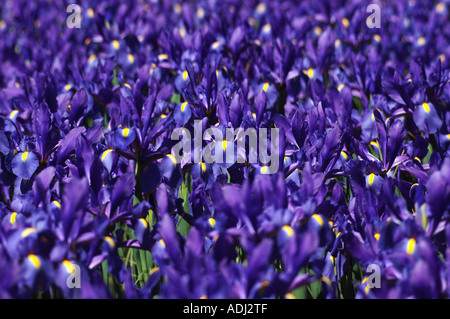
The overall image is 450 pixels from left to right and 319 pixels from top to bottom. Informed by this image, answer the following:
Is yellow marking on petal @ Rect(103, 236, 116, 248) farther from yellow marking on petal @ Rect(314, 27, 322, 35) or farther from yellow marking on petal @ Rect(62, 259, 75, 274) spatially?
yellow marking on petal @ Rect(314, 27, 322, 35)

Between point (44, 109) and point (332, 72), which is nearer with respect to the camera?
point (44, 109)

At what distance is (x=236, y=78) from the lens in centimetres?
516

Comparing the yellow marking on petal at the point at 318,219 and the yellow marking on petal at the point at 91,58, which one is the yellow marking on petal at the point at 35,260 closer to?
the yellow marking on petal at the point at 318,219

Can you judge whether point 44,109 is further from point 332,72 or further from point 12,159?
point 332,72

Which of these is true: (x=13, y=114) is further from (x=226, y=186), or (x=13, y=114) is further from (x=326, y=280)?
(x=326, y=280)

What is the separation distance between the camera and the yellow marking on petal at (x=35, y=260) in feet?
8.61

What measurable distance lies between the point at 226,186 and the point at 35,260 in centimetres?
99

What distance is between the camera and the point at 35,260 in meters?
2.65

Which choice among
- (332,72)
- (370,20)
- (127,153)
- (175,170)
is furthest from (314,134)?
(370,20)

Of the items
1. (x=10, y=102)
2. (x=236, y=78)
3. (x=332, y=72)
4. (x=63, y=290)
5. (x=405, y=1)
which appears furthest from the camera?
(x=405, y=1)

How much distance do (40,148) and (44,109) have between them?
25 cm

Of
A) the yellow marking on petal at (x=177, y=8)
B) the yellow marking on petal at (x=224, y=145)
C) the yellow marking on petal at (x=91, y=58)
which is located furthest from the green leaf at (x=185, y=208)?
the yellow marking on petal at (x=177, y=8)

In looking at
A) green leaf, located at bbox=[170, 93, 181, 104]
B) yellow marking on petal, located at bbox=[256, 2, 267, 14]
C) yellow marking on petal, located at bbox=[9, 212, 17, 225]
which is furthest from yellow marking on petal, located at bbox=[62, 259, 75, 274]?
yellow marking on petal, located at bbox=[256, 2, 267, 14]

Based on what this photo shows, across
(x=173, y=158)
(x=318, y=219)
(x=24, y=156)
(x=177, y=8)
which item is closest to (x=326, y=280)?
(x=318, y=219)
